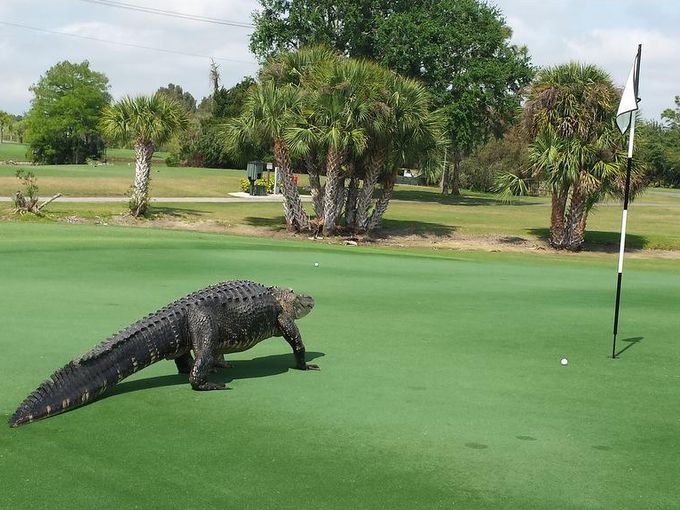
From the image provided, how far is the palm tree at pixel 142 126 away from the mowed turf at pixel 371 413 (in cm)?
1976

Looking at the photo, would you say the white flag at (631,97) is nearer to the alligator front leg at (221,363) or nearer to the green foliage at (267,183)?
the alligator front leg at (221,363)

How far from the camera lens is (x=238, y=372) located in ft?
29.0

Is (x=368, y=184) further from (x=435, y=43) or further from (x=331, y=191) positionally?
(x=435, y=43)

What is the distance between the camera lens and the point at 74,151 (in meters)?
86.3

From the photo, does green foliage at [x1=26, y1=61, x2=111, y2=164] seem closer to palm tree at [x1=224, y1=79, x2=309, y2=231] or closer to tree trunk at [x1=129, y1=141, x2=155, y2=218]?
tree trunk at [x1=129, y1=141, x2=155, y2=218]

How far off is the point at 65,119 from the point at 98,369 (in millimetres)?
83057

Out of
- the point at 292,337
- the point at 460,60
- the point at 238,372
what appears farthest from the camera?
the point at 460,60

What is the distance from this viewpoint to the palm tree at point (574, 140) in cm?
3128

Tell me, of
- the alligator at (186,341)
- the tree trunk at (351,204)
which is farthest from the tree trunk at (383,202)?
the alligator at (186,341)

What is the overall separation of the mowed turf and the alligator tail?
12cm

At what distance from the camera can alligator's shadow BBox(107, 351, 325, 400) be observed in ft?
26.2

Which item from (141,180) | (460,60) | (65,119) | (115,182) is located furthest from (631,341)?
(65,119)

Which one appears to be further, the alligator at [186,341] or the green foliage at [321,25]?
the green foliage at [321,25]

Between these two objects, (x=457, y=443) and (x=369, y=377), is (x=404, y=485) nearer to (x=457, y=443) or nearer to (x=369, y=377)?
A: (x=457, y=443)
